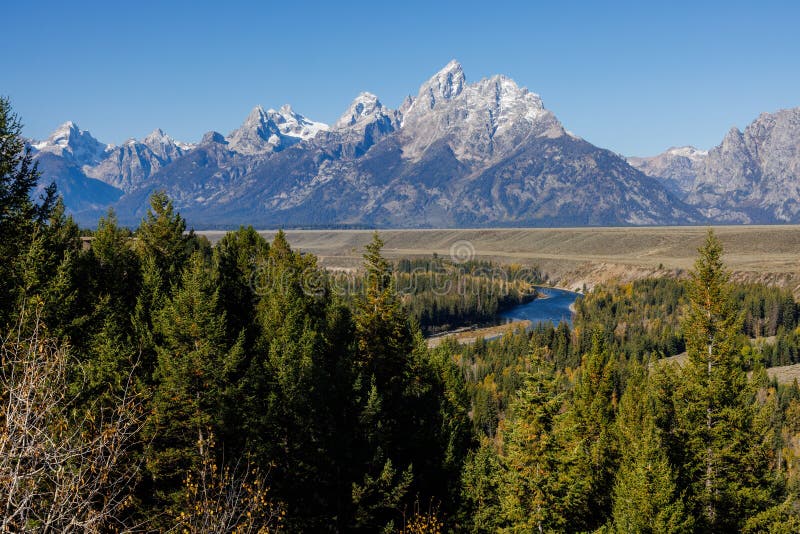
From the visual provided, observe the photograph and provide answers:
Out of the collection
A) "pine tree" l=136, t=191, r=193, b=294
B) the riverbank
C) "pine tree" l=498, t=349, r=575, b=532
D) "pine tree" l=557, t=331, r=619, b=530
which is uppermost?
"pine tree" l=136, t=191, r=193, b=294

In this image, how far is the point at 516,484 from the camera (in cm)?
2491

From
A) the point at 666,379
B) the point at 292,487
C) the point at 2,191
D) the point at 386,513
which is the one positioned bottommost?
the point at 386,513

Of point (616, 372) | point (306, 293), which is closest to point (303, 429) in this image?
point (306, 293)

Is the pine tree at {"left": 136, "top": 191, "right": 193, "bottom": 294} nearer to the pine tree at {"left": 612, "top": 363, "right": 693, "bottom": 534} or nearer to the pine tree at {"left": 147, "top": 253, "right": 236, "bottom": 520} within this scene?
the pine tree at {"left": 147, "top": 253, "right": 236, "bottom": 520}

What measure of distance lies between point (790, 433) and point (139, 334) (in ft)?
336

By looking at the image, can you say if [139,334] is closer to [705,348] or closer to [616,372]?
[705,348]

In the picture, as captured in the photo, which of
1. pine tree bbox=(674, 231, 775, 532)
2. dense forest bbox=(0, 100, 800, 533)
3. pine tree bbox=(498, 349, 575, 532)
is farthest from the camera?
pine tree bbox=(674, 231, 775, 532)

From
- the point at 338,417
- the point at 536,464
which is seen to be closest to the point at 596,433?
the point at 536,464

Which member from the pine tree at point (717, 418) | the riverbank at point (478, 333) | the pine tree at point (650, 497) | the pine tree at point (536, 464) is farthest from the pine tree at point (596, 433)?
the riverbank at point (478, 333)

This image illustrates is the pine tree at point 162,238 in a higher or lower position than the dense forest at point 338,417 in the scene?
higher

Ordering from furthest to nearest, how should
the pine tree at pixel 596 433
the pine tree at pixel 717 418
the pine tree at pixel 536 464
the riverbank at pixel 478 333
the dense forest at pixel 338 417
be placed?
the riverbank at pixel 478 333 < the pine tree at pixel 596 433 < the pine tree at pixel 717 418 < the pine tree at pixel 536 464 < the dense forest at pixel 338 417

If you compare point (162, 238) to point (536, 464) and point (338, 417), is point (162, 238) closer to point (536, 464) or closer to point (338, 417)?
point (338, 417)

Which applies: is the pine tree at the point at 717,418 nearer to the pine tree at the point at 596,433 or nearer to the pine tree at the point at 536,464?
the pine tree at the point at 596,433

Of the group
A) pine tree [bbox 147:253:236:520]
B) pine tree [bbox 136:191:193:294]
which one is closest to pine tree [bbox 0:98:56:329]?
A: pine tree [bbox 147:253:236:520]
